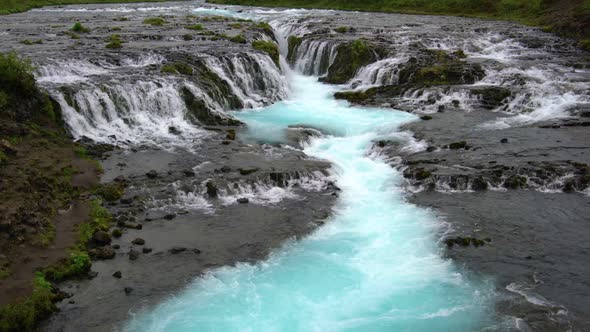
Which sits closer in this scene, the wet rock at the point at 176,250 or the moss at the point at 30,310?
the moss at the point at 30,310

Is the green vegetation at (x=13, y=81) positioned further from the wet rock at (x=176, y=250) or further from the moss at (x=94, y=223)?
the wet rock at (x=176, y=250)

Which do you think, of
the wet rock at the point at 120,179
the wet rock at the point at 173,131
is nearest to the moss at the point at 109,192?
the wet rock at the point at 120,179

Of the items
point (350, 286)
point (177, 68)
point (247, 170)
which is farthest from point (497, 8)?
point (350, 286)

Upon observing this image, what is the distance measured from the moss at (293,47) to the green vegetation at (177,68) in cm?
1517

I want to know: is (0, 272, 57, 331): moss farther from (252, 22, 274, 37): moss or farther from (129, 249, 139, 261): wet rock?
(252, 22, 274, 37): moss

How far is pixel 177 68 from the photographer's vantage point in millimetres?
33938

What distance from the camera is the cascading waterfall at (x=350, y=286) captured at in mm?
14227

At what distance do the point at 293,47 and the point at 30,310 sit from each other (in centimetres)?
3862

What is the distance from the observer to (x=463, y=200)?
21062 mm

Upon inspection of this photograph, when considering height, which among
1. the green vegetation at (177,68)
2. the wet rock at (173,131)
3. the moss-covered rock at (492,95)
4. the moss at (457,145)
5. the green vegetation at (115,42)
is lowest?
the wet rock at (173,131)

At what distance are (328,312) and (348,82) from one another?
2848 cm

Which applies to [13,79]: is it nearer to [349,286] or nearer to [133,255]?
[133,255]

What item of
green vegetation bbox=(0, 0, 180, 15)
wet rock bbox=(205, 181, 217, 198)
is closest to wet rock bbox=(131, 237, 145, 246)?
wet rock bbox=(205, 181, 217, 198)

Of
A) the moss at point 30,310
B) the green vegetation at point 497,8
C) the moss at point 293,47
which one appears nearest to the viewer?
the moss at point 30,310
